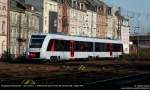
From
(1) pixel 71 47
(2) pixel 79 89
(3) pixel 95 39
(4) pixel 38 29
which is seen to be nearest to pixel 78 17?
(4) pixel 38 29

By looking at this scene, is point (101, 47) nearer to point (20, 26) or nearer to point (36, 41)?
point (36, 41)

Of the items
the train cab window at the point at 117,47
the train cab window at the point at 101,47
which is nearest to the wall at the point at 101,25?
the train cab window at the point at 117,47

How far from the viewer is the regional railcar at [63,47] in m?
53.6

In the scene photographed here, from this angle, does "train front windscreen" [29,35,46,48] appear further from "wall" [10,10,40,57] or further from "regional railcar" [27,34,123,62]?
"wall" [10,10,40,57]

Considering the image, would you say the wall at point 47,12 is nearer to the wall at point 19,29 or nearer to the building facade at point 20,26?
the building facade at point 20,26

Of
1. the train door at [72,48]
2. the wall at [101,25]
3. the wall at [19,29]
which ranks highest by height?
the wall at [101,25]

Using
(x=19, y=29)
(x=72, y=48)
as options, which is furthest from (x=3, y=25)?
(x=72, y=48)

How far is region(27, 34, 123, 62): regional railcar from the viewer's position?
176ft

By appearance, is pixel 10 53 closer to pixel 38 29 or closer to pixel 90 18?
pixel 38 29

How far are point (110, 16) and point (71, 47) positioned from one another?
94.8m

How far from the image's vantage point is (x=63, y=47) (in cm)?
5684

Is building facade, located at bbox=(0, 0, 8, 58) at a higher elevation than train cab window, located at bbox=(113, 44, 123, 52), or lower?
higher

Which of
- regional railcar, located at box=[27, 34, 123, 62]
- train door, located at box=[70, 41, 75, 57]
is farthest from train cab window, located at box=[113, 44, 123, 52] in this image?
train door, located at box=[70, 41, 75, 57]

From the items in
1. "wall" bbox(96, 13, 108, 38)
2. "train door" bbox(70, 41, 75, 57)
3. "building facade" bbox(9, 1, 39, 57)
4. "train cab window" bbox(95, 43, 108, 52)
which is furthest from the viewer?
"wall" bbox(96, 13, 108, 38)
